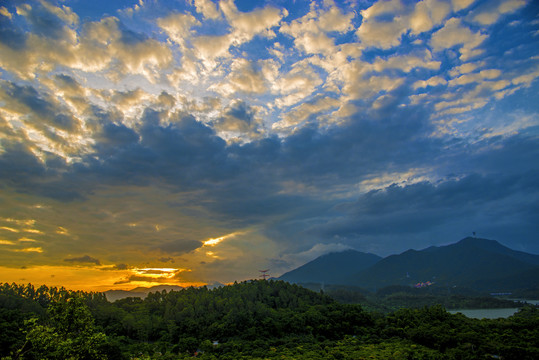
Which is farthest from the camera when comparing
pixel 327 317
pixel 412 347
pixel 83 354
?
pixel 327 317

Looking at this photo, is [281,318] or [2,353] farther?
[281,318]

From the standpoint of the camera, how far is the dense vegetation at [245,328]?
23703mm

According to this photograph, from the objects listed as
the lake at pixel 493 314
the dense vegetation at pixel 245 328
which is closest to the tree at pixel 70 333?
the dense vegetation at pixel 245 328

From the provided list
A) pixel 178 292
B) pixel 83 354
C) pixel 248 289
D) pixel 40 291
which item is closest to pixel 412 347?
pixel 83 354

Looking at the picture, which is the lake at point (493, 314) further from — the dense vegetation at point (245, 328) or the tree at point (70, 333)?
the tree at point (70, 333)

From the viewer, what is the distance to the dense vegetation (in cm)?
2370

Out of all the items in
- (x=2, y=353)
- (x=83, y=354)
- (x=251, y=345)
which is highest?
(x=83, y=354)

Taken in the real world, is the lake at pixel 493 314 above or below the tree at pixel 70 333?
below

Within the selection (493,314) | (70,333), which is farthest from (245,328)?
(493,314)

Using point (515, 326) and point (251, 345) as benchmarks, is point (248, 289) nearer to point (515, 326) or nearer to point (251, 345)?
point (251, 345)

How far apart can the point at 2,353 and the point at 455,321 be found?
8449 centimetres

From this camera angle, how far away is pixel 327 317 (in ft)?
271

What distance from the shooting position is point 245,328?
8088 centimetres

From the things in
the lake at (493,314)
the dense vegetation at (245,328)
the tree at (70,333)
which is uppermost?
the tree at (70,333)
